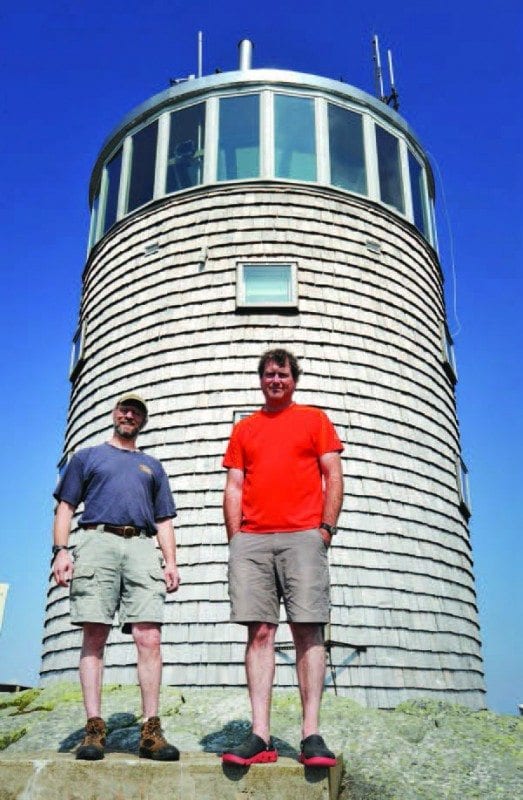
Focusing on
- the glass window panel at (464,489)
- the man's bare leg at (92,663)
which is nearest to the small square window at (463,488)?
the glass window panel at (464,489)

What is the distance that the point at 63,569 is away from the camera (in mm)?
3213

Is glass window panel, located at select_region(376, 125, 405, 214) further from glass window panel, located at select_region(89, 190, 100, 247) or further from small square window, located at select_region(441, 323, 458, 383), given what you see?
glass window panel, located at select_region(89, 190, 100, 247)

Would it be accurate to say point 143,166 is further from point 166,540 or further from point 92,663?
point 92,663

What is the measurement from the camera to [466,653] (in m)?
7.09

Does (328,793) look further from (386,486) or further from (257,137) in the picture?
(257,137)

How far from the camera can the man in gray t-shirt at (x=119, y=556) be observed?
3074mm

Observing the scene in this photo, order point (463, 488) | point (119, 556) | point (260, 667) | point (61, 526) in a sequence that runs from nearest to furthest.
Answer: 1. point (260, 667)
2. point (119, 556)
3. point (61, 526)
4. point (463, 488)

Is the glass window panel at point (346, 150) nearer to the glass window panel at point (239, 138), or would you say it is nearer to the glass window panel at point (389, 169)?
the glass window panel at point (389, 169)

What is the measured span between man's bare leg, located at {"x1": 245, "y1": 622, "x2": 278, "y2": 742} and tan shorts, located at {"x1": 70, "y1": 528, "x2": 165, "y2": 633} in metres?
0.55

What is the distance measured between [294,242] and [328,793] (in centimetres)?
633

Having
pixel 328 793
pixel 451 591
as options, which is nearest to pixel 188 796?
pixel 328 793

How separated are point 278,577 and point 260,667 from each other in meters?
0.38

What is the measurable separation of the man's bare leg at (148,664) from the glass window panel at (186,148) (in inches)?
259

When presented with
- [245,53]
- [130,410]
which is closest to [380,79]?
[245,53]
